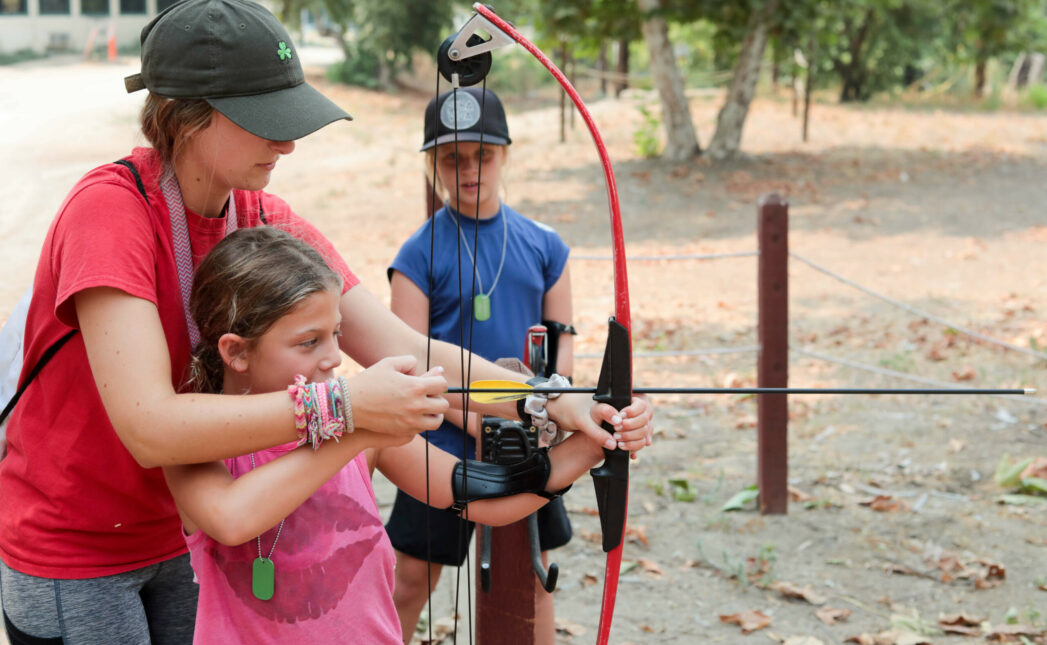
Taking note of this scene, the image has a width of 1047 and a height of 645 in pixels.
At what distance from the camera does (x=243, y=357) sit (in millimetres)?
1456

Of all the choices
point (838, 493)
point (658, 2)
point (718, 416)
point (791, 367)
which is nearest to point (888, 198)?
point (658, 2)

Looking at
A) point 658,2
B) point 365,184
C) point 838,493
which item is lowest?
point 838,493

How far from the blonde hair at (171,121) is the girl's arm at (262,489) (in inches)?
18.2

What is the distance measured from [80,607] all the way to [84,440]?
25 centimetres

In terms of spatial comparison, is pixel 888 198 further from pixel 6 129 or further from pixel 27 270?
pixel 6 129

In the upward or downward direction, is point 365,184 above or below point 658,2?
below

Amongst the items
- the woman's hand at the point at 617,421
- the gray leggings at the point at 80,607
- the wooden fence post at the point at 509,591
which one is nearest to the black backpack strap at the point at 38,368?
the gray leggings at the point at 80,607

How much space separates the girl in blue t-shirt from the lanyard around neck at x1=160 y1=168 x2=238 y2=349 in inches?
39.4

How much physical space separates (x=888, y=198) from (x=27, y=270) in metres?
8.25

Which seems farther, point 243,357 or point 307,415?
point 243,357

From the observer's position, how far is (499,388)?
59.1 inches

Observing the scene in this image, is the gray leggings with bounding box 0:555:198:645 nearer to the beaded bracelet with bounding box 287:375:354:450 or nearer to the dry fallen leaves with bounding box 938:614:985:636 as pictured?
the beaded bracelet with bounding box 287:375:354:450

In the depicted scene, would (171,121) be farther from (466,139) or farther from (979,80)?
(979,80)

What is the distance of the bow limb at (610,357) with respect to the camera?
4.76 ft
